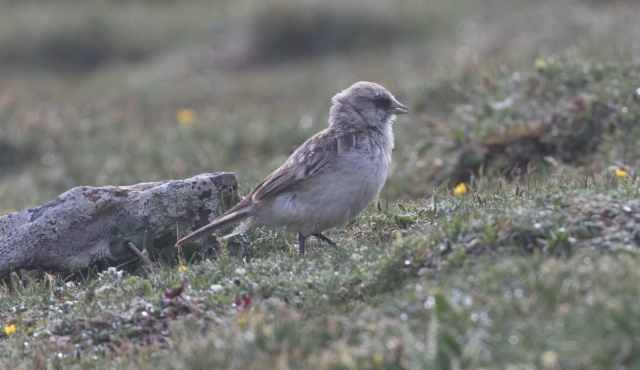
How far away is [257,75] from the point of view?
674 inches

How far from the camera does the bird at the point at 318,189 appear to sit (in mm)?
6102

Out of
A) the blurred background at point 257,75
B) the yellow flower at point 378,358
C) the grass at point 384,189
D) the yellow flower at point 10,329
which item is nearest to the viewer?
the yellow flower at point 378,358

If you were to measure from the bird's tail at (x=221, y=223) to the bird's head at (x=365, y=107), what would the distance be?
1210 millimetres

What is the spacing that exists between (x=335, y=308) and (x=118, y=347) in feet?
4.32

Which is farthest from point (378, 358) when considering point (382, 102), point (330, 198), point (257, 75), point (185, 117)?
point (257, 75)

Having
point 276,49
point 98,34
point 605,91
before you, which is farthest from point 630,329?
point 98,34

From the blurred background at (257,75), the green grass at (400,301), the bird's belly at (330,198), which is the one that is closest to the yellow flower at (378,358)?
the green grass at (400,301)

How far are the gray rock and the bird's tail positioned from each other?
0.38 meters

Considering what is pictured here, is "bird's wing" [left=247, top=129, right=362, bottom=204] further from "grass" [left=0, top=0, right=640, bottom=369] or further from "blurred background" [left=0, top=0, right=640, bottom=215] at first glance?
"blurred background" [left=0, top=0, right=640, bottom=215]

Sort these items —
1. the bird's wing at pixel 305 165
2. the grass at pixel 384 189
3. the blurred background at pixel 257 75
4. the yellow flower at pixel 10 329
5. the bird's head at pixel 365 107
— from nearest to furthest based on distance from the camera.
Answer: the grass at pixel 384 189
the yellow flower at pixel 10 329
the bird's wing at pixel 305 165
the bird's head at pixel 365 107
the blurred background at pixel 257 75

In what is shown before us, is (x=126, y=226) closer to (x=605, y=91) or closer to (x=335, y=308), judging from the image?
(x=335, y=308)

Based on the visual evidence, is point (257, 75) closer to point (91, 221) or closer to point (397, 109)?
point (397, 109)

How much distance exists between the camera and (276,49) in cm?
1825

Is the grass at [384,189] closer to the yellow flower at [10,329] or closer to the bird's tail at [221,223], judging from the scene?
the yellow flower at [10,329]
